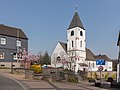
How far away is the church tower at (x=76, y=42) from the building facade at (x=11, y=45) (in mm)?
30750

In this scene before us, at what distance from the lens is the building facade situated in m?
61.6

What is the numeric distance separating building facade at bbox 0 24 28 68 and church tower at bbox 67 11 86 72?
30750 mm

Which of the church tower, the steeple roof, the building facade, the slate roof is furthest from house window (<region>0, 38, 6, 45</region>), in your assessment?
the steeple roof

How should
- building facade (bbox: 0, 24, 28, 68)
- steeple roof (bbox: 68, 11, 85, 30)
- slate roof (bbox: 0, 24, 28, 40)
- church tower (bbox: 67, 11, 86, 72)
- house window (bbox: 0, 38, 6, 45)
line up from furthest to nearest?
1. steeple roof (bbox: 68, 11, 85, 30)
2. church tower (bbox: 67, 11, 86, 72)
3. slate roof (bbox: 0, 24, 28, 40)
4. building facade (bbox: 0, 24, 28, 68)
5. house window (bbox: 0, 38, 6, 45)

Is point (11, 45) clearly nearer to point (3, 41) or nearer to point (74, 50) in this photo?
point (3, 41)

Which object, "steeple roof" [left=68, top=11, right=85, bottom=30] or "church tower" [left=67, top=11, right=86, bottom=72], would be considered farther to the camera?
"steeple roof" [left=68, top=11, right=85, bottom=30]

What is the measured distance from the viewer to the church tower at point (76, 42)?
95.7m

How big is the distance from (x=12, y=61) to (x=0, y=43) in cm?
516

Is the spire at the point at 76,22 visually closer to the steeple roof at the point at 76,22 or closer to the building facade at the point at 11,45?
the steeple roof at the point at 76,22

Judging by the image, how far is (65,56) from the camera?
9875 centimetres

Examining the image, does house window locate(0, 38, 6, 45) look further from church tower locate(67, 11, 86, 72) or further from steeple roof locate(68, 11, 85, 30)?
steeple roof locate(68, 11, 85, 30)

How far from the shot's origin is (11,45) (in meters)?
63.6

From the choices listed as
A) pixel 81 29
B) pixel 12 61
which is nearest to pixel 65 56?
pixel 81 29

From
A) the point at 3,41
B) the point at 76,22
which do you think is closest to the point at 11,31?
the point at 3,41
